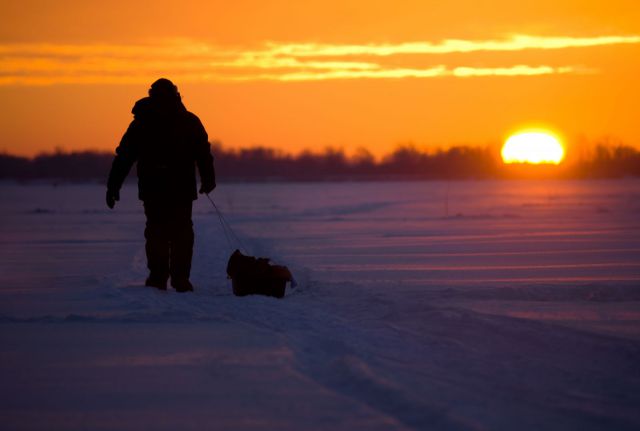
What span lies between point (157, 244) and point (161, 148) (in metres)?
0.88

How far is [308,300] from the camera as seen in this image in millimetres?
6523

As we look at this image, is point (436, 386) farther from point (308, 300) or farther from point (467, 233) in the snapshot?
point (467, 233)

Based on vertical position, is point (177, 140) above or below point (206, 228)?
above

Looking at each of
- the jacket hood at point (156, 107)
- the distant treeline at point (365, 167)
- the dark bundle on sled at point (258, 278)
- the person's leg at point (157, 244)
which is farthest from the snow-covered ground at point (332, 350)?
the distant treeline at point (365, 167)

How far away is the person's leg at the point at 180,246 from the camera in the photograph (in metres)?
7.24

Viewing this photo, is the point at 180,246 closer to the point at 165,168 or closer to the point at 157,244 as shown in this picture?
the point at 157,244

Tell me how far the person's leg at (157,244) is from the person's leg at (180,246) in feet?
0.21

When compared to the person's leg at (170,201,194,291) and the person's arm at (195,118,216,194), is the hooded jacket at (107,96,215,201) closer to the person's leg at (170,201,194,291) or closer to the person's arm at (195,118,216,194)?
the person's arm at (195,118,216,194)

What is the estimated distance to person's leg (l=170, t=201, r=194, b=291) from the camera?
7.24 m

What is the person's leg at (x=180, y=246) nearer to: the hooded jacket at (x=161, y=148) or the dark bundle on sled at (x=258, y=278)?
the hooded jacket at (x=161, y=148)

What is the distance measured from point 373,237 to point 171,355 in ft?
35.8

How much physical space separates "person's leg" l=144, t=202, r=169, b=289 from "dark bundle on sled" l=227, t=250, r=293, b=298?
29.9 inches

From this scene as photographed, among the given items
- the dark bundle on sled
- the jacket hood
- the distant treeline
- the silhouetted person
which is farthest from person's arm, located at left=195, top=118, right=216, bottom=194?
the distant treeline

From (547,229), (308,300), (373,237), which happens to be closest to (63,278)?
(308,300)
